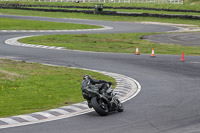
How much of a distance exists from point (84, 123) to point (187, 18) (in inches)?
2524

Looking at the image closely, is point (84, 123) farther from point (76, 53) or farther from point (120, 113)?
point (76, 53)

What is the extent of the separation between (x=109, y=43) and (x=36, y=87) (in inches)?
940

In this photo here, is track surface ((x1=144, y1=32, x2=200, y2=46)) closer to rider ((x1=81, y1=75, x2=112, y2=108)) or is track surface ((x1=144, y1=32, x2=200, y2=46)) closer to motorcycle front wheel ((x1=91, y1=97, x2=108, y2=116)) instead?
rider ((x1=81, y1=75, x2=112, y2=108))

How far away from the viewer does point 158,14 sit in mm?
82125

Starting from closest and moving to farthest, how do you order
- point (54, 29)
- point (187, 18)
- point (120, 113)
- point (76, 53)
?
point (120, 113)
point (76, 53)
point (54, 29)
point (187, 18)

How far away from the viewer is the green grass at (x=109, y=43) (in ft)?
133

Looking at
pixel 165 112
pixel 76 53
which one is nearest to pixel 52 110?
pixel 165 112

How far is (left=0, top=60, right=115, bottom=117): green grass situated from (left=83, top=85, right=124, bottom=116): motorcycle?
221 centimetres

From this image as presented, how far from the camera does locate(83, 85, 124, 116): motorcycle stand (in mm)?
16062

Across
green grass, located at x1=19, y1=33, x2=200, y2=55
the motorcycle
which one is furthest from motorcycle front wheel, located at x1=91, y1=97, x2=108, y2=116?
green grass, located at x1=19, y1=33, x2=200, y2=55

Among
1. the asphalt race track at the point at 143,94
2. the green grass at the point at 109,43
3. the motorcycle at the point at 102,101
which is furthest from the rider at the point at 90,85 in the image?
the green grass at the point at 109,43

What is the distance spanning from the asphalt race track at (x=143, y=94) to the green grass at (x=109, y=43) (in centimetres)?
344

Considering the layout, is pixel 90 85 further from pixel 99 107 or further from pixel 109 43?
pixel 109 43

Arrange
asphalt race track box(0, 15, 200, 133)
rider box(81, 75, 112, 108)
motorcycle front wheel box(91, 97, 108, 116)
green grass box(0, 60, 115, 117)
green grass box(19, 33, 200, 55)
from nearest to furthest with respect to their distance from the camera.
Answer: asphalt race track box(0, 15, 200, 133)
motorcycle front wheel box(91, 97, 108, 116)
rider box(81, 75, 112, 108)
green grass box(0, 60, 115, 117)
green grass box(19, 33, 200, 55)
